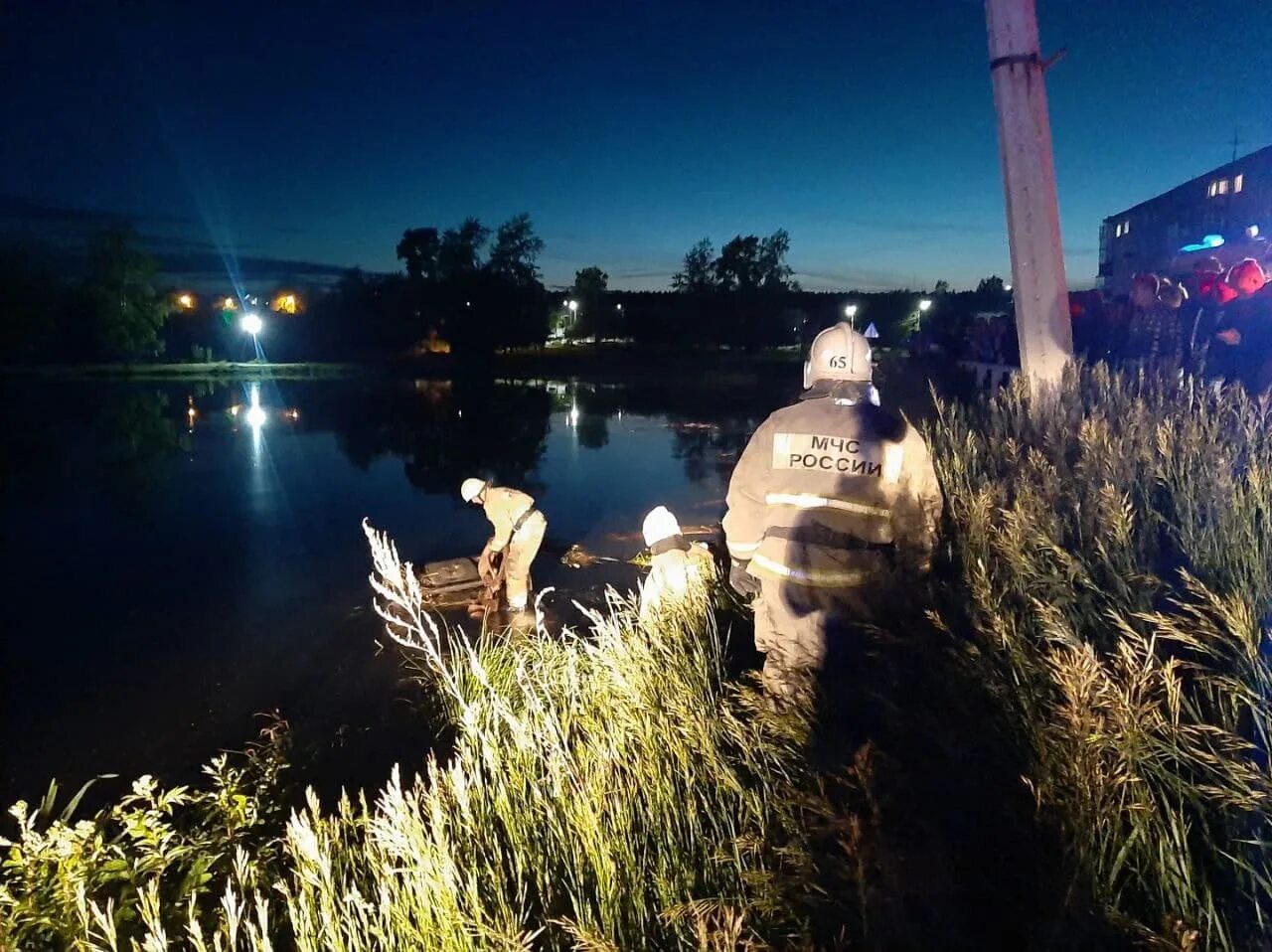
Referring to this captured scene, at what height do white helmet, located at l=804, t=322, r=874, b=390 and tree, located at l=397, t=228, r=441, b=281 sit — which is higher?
tree, located at l=397, t=228, r=441, b=281

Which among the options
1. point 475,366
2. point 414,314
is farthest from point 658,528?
point 414,314

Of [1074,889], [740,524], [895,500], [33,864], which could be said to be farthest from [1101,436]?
[33,864]

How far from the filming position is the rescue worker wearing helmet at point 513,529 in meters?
7.88

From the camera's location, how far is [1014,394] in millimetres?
5965

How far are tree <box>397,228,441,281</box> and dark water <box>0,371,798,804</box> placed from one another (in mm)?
59010

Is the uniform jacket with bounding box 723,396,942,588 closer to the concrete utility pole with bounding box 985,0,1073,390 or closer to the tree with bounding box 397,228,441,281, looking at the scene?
the concrete utility pole with bounding box 985,0,1073,390

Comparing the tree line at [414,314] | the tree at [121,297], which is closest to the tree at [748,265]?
the tree line at [414,314]

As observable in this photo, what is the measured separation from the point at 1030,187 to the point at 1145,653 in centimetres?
454

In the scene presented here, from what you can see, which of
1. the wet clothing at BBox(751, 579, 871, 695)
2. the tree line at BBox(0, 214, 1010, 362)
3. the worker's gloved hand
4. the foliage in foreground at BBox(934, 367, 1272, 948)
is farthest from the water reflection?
the tree line at BBox(0, 214, 1010, 362)

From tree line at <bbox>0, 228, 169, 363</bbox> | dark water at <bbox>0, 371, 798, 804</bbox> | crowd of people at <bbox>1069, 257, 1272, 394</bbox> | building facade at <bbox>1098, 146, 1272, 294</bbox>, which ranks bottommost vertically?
dark water at <bbox>0, 371, 798, 804</bbox>

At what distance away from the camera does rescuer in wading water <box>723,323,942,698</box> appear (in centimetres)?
346

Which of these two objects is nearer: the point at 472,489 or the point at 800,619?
the point at 800,619

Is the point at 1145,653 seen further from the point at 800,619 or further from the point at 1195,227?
the point at 1195,227

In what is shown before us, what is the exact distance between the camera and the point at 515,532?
7.92 meters
